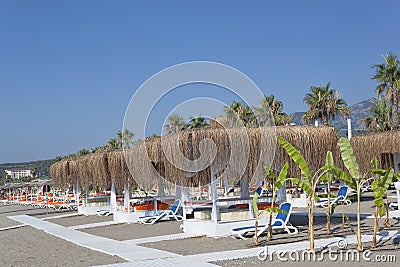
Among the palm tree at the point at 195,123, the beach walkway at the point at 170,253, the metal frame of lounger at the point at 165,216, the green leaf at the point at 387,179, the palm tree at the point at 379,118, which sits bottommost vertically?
the beach walkway at the point at 170,253

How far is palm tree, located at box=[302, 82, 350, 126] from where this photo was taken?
124 feet

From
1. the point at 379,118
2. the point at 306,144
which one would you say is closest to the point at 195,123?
the point at 306,144

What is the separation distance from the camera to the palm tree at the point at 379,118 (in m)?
40.5

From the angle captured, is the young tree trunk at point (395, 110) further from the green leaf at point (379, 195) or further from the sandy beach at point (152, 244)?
the green leaf at point (379, 195)

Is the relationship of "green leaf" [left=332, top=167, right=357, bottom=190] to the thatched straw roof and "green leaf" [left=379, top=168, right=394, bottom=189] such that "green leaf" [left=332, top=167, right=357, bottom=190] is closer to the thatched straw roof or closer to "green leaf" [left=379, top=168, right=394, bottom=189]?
"green leaf" [left=379, top=168, right=394, bottom=189]

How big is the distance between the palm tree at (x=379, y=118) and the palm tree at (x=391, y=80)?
8.54ft

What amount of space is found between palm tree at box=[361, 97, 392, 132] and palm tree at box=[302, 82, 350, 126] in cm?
451

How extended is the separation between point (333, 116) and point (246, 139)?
2739cm

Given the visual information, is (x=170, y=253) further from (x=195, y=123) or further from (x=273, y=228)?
(x=195, y=123)

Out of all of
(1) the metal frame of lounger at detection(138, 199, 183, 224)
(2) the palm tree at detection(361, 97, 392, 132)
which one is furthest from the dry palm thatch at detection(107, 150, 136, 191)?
(2) the palm tree at detection(361, 97, 392, 132)

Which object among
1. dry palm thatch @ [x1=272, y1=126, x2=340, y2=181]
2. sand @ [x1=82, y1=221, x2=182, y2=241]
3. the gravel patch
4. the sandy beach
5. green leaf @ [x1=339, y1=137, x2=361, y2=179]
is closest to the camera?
green leaf @ [x1=339, y1=137, x2=361, y2=179]

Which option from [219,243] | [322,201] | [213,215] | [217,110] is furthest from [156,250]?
A: [322,201]

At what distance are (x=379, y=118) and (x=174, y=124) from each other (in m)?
31.2

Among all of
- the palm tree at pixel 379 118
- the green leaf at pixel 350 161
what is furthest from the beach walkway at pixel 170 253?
the palm tree at pixel 379 118
